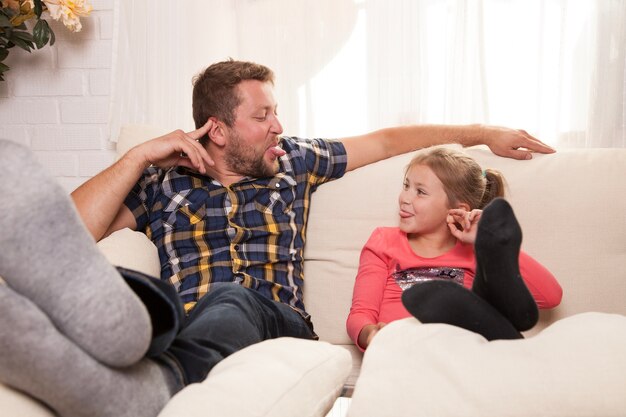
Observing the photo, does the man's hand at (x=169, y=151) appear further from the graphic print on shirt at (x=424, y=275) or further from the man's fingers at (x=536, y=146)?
the man's fingers at (x=536, y=146)

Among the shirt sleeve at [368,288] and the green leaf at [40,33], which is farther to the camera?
the green leaf at [40,33]

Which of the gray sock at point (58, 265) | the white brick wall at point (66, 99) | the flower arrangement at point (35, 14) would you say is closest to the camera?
the gray sock at point (58, 265)

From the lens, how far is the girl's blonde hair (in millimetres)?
1777

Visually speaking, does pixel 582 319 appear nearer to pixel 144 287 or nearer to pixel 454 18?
pixel 144 287

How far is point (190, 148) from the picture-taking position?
1.89 m

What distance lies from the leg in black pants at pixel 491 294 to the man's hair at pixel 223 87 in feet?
3.30

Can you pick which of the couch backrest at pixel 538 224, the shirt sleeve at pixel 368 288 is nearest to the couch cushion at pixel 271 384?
the shirt sleeve at pixel 368 288

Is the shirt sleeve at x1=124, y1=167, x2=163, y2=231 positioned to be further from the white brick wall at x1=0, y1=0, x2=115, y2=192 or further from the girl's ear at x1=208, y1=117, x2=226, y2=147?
the white brick wall at x1=0, y1=0, x2=115, y2=192

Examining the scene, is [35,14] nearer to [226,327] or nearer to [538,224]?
[226,327]

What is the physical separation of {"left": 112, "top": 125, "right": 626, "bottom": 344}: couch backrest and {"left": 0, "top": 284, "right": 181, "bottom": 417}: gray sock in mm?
778

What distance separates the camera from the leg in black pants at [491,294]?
1.16 metres

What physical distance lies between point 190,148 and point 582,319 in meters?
1.10

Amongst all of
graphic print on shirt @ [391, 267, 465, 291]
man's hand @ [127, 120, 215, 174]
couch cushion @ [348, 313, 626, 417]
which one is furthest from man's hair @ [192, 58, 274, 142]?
couch cushion @ [348, 313, 626, 417]

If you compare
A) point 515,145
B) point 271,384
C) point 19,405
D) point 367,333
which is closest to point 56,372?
point 19,405
